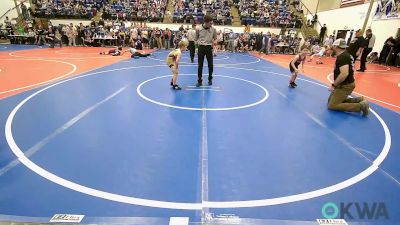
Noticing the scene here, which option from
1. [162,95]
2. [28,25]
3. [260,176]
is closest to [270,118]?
[260,176]

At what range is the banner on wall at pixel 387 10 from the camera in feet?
47.8

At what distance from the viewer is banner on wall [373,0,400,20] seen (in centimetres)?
1456

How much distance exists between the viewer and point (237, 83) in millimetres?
7852

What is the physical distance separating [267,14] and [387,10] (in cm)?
892

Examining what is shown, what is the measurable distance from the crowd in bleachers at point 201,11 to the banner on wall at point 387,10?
10.1m

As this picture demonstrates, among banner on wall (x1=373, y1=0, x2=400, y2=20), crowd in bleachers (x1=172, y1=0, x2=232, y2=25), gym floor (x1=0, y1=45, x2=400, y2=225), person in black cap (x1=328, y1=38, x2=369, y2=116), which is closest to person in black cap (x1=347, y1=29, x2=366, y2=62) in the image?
gym floor (x1=0, y1=45, x2=400, y2=225)

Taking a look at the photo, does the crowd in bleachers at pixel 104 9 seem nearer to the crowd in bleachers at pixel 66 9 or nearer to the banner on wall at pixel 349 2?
the crowd in bleachers at pixel 66 9

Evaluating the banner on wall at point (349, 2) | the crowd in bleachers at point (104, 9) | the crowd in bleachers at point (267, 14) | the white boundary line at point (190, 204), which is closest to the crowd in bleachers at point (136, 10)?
the crowd in bleachers at point (104, 9)

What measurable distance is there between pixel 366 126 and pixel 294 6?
79.9 feet

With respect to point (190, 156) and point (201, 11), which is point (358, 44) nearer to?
point (190, 156)

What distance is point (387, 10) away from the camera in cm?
1536

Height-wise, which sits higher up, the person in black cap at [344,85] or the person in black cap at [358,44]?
the person in black cap at [358,44]

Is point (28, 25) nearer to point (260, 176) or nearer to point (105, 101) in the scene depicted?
point (105, 101)

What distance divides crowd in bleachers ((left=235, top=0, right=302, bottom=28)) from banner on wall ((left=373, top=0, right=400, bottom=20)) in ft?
20.5
